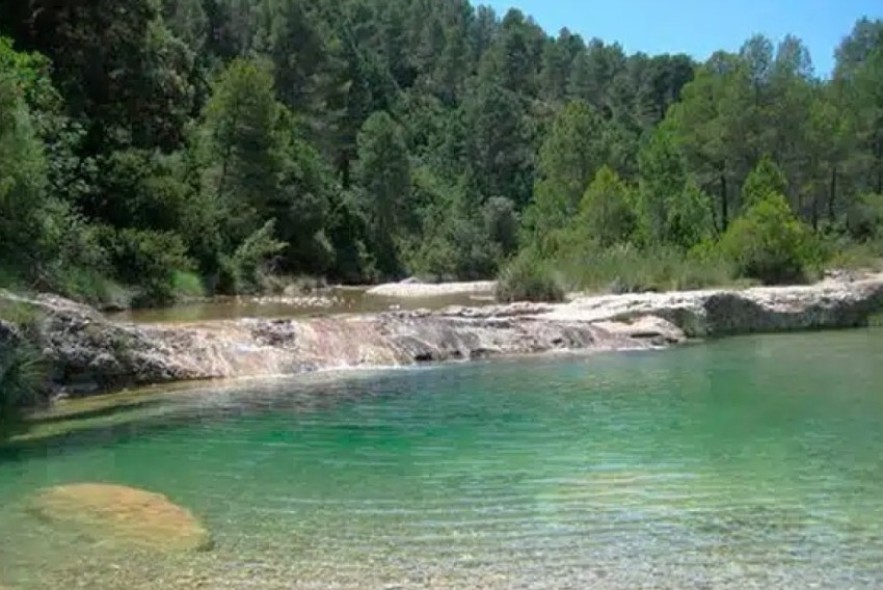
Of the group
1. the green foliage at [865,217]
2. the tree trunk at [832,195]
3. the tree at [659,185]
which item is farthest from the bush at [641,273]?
the tree trunk at [832,195]

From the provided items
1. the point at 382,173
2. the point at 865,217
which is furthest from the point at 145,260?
the point at 865,217

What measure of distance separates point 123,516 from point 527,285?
77.2 feet

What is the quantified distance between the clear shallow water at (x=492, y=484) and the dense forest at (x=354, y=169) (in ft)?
24.6

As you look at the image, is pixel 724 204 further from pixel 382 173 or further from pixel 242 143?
pixel 242 143

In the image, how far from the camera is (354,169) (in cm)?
7062

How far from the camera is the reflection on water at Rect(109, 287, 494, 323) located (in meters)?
27.0

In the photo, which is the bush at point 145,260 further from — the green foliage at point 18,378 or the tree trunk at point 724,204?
the tree trunk at point 724,204

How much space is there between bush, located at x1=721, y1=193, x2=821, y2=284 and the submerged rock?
2896 centimetres

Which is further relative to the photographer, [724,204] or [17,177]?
[724,204]

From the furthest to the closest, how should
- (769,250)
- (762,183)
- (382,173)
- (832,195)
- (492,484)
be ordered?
1. (382,173)
2. (832,195)
3. (762,183)
4. (769,250)
5. (492,484)

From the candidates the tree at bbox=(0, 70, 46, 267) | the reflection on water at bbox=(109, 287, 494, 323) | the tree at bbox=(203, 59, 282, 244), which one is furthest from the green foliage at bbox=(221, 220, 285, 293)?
the tree at bbox=(0, 70, 46, 267)

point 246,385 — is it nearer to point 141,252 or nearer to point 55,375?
point 55,375

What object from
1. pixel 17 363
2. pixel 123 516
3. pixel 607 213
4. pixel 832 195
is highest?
pixel 832 195

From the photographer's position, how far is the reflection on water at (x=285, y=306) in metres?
27.0
